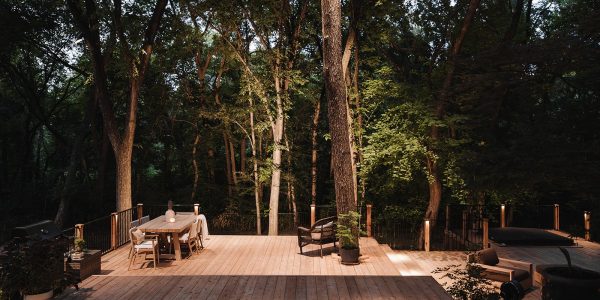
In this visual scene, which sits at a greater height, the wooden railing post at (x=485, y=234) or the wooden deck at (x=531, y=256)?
the wooden railing post at (x=485, y=234)

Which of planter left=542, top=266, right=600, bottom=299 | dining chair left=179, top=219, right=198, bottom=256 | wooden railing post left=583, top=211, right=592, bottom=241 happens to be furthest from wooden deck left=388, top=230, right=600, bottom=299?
dining chair left=179, top=219, right=198, bottom=256

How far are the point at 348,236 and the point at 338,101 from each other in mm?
2418

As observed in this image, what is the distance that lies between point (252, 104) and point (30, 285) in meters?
9.20

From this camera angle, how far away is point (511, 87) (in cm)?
424

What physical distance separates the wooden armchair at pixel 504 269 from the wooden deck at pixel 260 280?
6.34 feet

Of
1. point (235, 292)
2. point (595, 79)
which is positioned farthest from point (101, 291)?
point (595, 79)

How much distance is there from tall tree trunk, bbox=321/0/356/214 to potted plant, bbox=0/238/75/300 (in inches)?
175

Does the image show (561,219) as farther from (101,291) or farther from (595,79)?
(101,291)

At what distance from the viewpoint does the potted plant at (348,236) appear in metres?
6.62

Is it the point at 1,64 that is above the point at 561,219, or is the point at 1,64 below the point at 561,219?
above

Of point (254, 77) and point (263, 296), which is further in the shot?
point (254, 77)

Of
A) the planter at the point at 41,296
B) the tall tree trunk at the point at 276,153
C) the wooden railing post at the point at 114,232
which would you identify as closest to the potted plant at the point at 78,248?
the planter at the point at 41,296

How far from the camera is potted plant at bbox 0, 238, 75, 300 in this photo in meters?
4.15

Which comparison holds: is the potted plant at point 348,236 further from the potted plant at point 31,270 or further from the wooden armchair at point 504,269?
the potted plant at point 31,270
